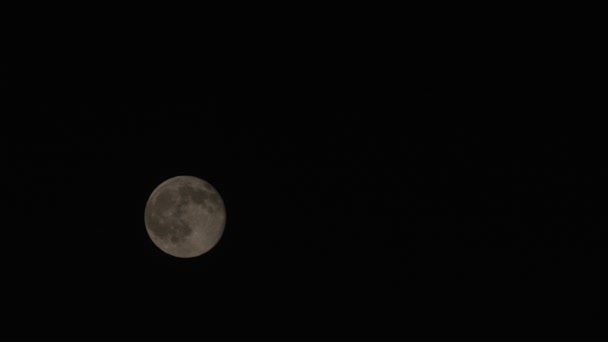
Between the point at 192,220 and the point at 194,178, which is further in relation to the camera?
the point at 194,178

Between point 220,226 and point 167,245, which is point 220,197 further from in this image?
point 167,245

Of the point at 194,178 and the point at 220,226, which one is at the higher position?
the point at 194,178

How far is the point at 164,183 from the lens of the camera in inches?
214

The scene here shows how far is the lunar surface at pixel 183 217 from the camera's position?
5.12 meters

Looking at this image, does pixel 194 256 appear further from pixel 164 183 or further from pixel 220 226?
pixel 164 183

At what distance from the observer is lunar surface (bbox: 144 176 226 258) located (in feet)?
16.8

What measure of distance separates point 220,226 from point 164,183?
770 millimetres

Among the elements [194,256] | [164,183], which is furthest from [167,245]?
[164,183]

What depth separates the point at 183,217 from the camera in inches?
201

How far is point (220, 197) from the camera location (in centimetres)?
560

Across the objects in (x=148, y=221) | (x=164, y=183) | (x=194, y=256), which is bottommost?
(x=194, y=256)

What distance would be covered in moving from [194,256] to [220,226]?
16.9 inches

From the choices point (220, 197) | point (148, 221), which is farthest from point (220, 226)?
point (148, 221)

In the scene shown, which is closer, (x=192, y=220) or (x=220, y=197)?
(x=192, y=220)
